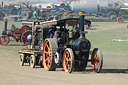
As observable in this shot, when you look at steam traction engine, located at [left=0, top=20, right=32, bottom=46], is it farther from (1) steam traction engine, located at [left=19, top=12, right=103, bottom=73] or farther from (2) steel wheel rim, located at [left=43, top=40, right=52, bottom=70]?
(2) steel wheel rim, located at [left=43, top=40, right=52, bottom=70]

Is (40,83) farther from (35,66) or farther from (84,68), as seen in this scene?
(35,66)

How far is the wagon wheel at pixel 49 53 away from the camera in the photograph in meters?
13.4

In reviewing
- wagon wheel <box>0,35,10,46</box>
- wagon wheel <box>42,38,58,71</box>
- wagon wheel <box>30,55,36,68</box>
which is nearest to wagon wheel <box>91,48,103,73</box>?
wagon wheel <box>42,38,58,71</box>

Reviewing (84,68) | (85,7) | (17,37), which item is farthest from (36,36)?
(85,7)

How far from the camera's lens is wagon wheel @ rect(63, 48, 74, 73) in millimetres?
12570

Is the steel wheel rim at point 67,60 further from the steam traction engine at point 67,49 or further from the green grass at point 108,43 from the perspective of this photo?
the green grass at point 108,43

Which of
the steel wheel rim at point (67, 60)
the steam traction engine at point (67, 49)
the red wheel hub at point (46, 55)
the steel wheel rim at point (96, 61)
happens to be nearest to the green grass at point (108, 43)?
the steam traction engine at point (67, 49)

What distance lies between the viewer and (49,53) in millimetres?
13680

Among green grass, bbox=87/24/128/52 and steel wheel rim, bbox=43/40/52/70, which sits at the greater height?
steel wheel rim, bbox=43/40/52/70

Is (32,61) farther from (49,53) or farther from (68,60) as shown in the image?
(68,60)

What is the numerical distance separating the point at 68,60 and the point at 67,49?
1.14 feet

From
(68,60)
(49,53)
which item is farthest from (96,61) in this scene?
(49,53)

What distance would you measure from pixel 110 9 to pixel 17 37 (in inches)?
1659

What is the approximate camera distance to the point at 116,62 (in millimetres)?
17047
